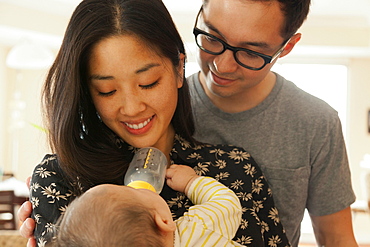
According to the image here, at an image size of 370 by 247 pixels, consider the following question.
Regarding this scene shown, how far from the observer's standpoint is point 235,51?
6.27 feet

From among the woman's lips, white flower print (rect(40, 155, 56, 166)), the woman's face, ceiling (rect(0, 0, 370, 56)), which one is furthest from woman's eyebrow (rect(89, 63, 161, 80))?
ceiling (rect(0, 0, 370, 56))

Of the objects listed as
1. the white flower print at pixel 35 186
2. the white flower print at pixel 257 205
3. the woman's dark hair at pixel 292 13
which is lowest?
the white flower print at pixel 257 205

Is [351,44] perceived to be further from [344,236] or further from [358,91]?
[344,236]

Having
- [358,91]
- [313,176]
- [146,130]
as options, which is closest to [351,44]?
[358,91]

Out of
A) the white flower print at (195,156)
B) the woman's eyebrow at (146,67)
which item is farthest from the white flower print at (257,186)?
the woman's eyebrow at (146,67)

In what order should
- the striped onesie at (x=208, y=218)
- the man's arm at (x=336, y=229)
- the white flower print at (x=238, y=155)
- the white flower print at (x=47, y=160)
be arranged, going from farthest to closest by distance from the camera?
the man's arm at (x=336, y=229) < the white flower print at (x=238, y=155) < the white flower print at (x=47, y=160) < the striped onesie at (x=208, y=218)

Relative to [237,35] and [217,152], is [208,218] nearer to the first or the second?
[217,152]

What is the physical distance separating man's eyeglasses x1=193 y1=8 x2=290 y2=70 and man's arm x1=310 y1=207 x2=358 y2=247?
0.67 metres

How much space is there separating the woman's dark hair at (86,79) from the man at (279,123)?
31 cm

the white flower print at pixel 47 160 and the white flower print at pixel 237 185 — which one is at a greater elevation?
the white flower print at pixel 47 160

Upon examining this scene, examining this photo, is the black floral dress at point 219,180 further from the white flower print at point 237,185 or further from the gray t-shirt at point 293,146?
the gray t-shirt at point 293,146

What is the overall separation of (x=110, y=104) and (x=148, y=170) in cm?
22

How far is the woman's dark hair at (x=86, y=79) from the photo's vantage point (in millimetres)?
1534

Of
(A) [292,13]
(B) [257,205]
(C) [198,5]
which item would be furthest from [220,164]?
(C) [198,5]
